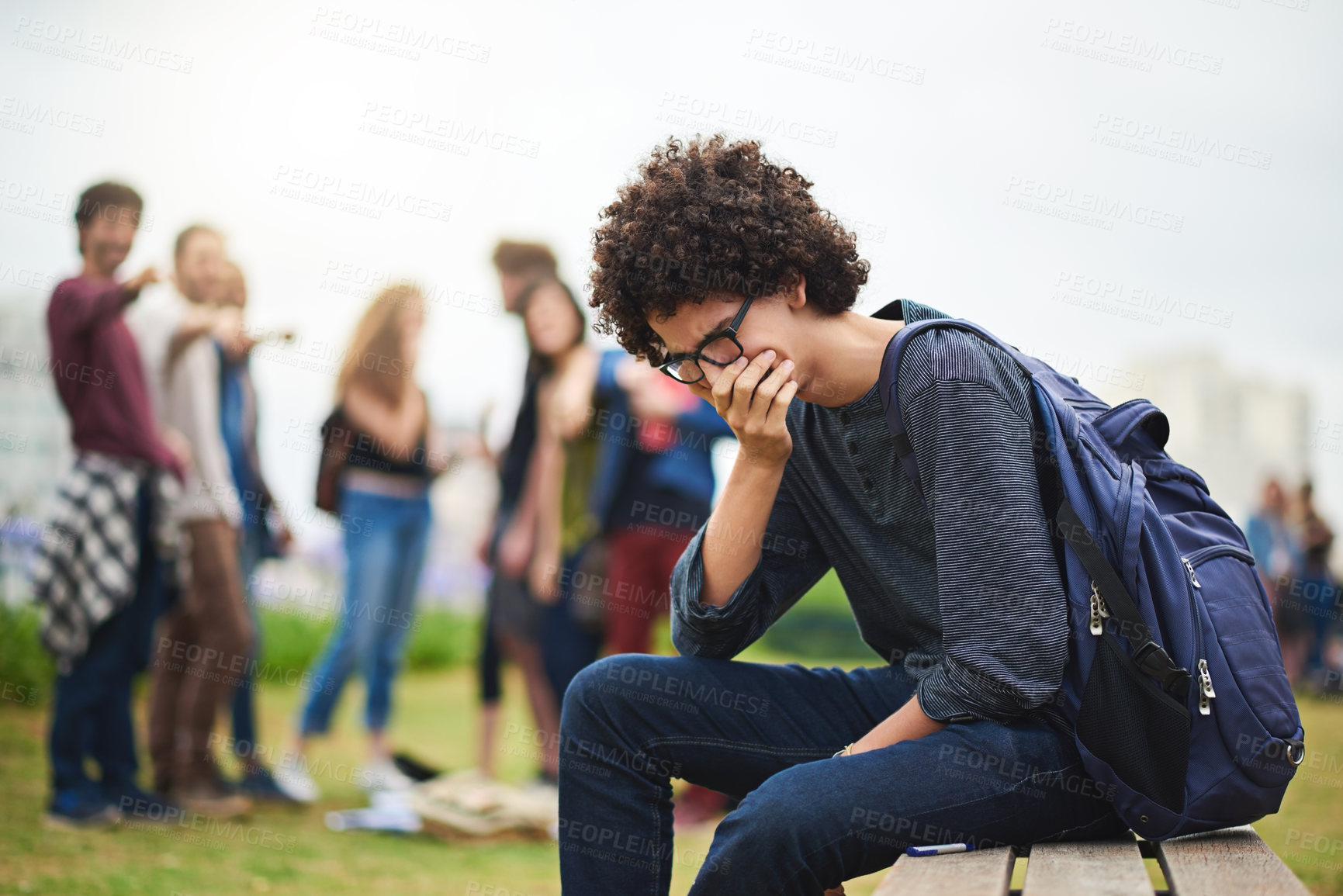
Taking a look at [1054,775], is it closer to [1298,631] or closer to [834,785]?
[834,785]

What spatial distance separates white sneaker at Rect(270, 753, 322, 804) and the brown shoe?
0.17m

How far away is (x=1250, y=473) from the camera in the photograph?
8.53 metres

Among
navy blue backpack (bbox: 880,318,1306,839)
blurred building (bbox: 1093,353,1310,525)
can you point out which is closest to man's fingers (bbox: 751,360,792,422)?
navy blue backpack (bbox: 880,318,1306,839)

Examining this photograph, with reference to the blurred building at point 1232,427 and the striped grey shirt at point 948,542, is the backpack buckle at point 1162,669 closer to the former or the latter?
the striped grey shirt at point 948,542

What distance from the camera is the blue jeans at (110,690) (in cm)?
487

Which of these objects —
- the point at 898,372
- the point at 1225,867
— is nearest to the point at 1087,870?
the point at 1225,867

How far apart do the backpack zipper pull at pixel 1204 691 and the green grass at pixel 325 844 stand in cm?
255

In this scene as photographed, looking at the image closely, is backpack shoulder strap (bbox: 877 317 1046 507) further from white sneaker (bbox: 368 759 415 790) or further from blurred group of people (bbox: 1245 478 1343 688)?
blurred group of people (bbox: 1245 478 1343 688)

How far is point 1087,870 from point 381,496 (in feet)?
14.5

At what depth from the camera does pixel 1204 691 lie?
1.45 m

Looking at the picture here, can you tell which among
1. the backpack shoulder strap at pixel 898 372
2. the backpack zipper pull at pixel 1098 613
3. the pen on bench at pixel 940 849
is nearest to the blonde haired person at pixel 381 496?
the backpack shoulder strap at pixel 898 372

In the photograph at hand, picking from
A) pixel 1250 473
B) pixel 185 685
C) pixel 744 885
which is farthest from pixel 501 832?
pixel 1250 473

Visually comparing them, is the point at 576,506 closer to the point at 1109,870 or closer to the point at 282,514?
the point at 282,514

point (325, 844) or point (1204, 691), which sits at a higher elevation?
point (1204, 691)
